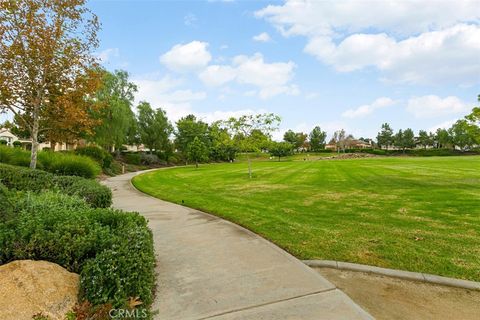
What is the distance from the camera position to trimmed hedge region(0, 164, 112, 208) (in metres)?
6.91

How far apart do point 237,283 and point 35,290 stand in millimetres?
2303

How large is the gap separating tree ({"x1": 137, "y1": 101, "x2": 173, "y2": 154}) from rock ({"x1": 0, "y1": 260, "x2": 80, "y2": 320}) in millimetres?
40681

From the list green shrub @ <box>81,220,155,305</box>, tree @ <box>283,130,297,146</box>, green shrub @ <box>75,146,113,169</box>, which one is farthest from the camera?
tree @ <box>283,130,297,146</box>

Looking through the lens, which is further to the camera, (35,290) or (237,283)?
(237,283)

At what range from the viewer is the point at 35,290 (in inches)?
116

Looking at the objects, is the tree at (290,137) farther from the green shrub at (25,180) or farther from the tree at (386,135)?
the green shrub at (25,180)

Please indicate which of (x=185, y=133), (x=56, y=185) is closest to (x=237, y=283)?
(x=56, y=185)

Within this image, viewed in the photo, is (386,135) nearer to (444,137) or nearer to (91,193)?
(444,137)

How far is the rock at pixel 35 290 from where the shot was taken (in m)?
2.75

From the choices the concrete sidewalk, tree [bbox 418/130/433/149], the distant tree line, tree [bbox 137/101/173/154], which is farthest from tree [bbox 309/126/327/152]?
the concrete sidewalk

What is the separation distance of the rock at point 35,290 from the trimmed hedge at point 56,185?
3.77 m

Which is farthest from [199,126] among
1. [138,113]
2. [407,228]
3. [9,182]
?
[407,228]

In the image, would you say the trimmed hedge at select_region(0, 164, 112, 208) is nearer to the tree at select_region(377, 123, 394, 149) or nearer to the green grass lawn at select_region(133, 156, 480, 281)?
the green grass lawn at select_region(133, 156, 480, 281)

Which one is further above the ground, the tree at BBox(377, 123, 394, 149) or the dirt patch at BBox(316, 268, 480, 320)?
the tree at BBox(377, 123, 394, 149)
